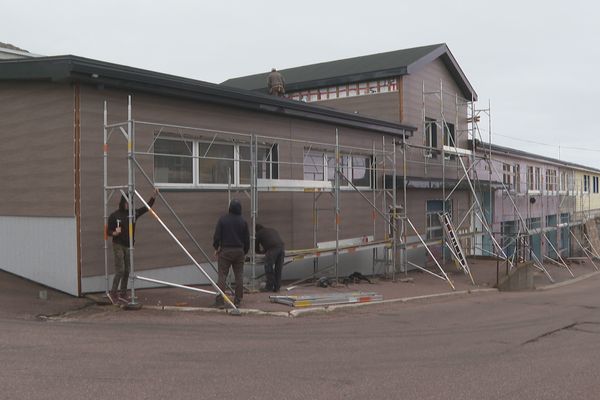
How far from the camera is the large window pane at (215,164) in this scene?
37.6 ft

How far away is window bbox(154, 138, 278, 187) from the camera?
35.2ft

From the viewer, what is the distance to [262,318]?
338 inches

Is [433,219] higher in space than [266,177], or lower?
lower

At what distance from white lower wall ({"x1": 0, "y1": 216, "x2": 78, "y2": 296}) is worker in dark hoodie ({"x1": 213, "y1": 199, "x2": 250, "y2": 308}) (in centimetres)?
238

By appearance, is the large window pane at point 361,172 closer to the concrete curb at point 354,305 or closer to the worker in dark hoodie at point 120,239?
the concrete curb at point 354,305

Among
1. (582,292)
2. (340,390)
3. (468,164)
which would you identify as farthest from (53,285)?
(468,164)

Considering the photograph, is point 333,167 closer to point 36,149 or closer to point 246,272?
point 246,272

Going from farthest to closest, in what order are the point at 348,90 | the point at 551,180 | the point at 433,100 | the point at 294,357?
the point at 551,180
the point at 433,100
the point at 348,90
the point at 294,357

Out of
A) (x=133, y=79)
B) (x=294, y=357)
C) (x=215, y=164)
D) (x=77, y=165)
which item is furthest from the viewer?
(x=215, y=164)

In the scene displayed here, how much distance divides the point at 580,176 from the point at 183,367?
36743 mm

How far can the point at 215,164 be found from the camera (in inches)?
463

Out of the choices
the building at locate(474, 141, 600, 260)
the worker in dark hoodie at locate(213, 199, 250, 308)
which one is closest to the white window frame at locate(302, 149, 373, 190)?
the building at locate(474, 141, 600, 260)

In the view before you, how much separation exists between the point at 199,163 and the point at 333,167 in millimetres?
4411

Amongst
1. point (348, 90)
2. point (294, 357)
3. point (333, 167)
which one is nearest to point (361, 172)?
point (333, 167)
